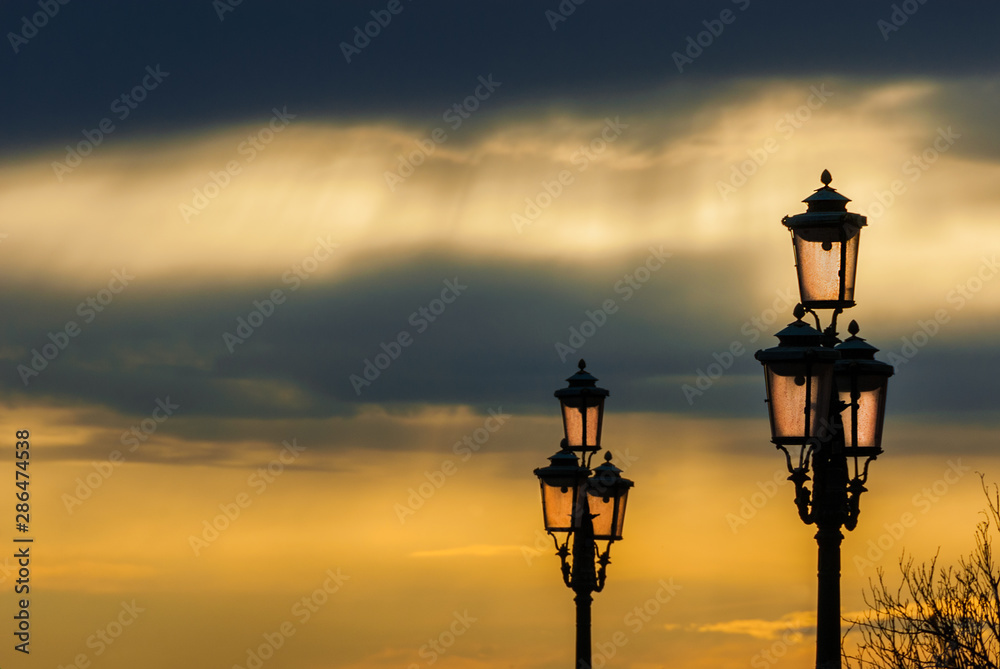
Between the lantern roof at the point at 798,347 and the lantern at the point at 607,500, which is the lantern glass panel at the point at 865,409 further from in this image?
the lantern at the point at 607,500

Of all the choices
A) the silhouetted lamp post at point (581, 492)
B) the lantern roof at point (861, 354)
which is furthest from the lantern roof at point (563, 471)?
the lantern roof at point (861, 354)

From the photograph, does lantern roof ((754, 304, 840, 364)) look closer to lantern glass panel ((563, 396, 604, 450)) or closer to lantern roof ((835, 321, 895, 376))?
lantern roof ((835, 321, 895, 376))

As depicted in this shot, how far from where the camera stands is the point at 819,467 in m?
12.0

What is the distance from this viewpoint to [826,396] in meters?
11.9

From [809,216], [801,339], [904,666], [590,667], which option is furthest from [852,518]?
[904,666]

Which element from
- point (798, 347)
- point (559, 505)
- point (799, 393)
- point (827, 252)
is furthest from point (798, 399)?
point (559, 505)

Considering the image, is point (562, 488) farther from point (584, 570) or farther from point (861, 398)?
point (861, 398)

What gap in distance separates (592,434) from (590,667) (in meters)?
2.98

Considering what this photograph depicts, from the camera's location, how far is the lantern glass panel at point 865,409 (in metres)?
12.5

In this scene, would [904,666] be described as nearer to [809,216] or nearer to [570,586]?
[570,586]

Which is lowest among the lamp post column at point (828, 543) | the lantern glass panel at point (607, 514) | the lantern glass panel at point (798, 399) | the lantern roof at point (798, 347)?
the lamp post column at point (828, 543)

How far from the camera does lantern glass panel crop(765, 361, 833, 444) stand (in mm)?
11812

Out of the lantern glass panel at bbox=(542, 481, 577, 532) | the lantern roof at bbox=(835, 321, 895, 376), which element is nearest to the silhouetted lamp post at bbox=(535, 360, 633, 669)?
the lantern glass panel at bbox=(542, 481, 577, 532)

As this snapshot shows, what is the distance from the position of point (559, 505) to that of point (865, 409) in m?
7.58
